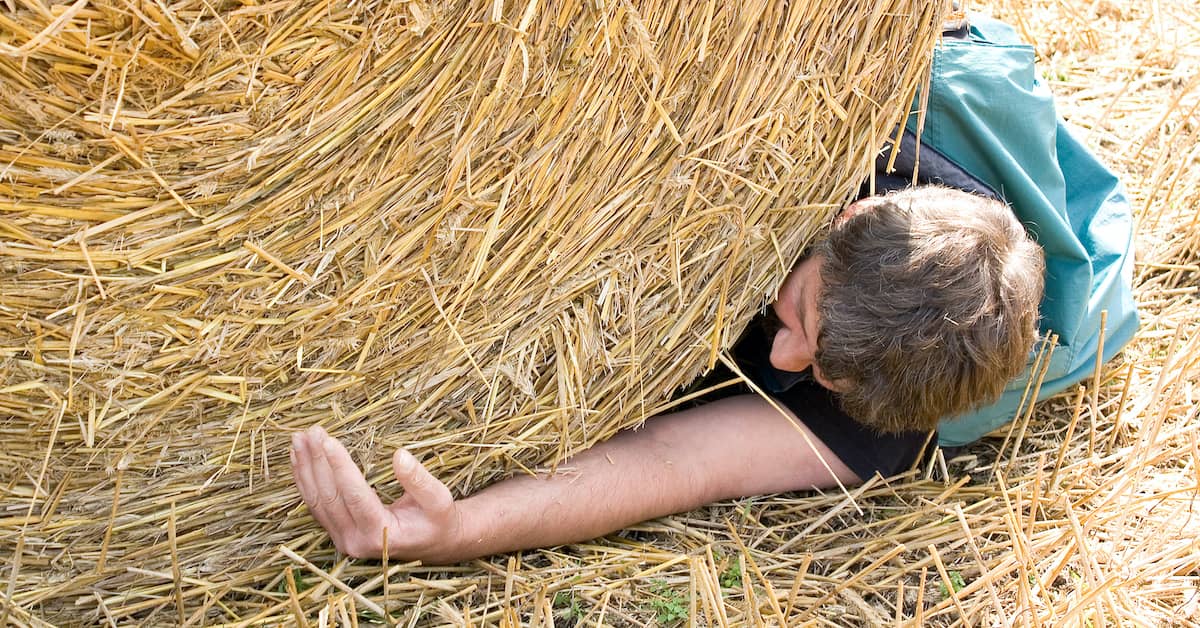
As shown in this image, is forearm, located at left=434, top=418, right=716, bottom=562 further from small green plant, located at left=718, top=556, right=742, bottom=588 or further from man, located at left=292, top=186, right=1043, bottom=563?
small green plant, located at left=718, top=556, right=742, bottom=588

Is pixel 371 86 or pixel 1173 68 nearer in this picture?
pixel 371 86

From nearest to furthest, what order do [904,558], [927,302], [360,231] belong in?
[360,231] → [927,302] → [904,558]

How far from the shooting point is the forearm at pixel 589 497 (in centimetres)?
159

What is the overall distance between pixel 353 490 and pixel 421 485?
94 mm

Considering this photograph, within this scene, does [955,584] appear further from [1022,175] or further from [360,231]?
[360,231]

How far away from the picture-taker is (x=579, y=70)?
4.45ft

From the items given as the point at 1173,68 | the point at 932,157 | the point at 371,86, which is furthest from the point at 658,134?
the point at 1173,68

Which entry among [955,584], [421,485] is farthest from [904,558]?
[421,485]

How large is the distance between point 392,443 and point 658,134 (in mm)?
597

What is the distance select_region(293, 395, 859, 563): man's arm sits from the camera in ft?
4.91

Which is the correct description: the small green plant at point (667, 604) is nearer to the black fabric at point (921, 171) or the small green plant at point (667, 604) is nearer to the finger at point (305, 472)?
the finger at point (305, 472)

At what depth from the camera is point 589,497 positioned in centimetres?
165

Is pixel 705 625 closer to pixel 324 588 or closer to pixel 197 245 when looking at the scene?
pixel 324 588

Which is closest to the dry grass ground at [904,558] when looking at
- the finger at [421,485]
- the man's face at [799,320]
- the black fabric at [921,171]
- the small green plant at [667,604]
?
the small green plant at [667,604]
